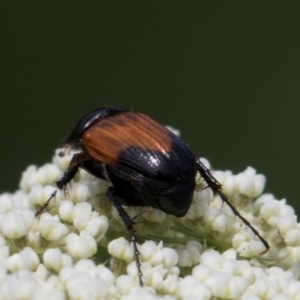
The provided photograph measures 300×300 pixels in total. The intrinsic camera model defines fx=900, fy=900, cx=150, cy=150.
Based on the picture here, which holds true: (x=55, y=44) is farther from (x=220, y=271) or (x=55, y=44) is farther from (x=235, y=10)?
(x=220, y=271)

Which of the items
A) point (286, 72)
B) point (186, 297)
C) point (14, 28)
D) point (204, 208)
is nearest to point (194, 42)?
point (286, 72)

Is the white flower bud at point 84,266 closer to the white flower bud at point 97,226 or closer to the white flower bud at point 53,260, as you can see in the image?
the white flower bud at point 53,260

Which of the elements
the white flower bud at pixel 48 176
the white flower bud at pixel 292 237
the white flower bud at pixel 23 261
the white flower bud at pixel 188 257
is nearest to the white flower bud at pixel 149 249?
the white flower bud at pixel 188 257

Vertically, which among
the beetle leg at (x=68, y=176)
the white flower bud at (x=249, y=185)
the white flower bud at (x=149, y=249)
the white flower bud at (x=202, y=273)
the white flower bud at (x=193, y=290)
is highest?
the beetle leg at (x=68, y=176)

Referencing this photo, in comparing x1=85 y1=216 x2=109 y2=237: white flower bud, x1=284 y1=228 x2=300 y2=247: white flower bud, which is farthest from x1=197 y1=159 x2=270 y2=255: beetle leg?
x1=85 y1=216 x2=109 y2=237: white flower bud


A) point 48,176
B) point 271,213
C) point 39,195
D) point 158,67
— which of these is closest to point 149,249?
point 39,195
